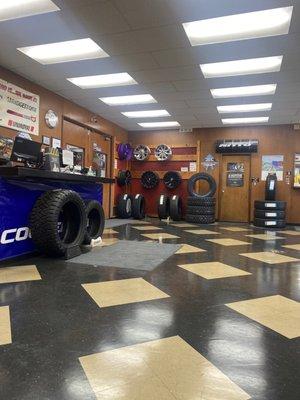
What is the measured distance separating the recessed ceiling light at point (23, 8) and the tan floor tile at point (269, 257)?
359 centimetres

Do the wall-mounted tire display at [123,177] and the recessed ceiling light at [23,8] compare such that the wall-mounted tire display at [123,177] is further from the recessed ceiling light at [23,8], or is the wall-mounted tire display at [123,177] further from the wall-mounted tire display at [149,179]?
the recessed ceiling light at [23,8]

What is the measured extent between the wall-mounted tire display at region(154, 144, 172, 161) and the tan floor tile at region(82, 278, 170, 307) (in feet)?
22.6

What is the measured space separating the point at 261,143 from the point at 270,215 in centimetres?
227

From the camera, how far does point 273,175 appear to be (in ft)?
26.7

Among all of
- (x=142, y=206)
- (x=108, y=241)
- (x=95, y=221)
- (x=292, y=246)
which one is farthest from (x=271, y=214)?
(x=95, y=221)

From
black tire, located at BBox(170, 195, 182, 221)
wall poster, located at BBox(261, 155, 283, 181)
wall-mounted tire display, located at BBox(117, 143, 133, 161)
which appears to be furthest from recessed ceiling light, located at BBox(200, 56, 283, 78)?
wall-mounted tire display, located at BBox(117, 143, 133, 161)

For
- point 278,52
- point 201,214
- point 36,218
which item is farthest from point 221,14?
point 201,214

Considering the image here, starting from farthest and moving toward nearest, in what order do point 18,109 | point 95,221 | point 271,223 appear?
1. point 271,223
2. point 18,109
3. point 95,221

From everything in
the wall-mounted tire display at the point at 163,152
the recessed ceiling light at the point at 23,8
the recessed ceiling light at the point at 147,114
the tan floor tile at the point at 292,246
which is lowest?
the tan floor tile at the point at 292,246

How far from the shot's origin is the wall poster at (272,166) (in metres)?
8.32

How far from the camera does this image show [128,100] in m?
6.58

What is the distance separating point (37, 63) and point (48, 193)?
8.88 feet

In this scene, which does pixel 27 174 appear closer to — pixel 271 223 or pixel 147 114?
pixel 147 114

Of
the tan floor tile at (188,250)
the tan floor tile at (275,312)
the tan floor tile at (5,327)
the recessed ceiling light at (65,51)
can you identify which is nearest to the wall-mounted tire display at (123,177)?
the recessed ceiling light at (65,51)
